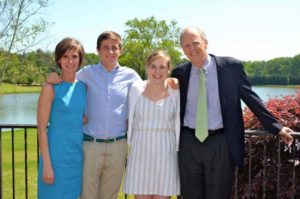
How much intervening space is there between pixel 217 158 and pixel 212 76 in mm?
679

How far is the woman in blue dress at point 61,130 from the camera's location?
3.13 meters

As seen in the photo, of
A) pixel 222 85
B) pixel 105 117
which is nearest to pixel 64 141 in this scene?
pixel 105 117

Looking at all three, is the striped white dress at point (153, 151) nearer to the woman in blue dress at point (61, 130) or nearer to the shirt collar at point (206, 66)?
the shirt collar at point (206, 66)

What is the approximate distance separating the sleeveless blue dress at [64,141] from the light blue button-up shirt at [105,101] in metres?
0.16

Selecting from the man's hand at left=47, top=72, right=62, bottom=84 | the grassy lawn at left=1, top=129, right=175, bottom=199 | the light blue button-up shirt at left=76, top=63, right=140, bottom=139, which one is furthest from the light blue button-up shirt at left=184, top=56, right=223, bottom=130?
the grassy lawn at left=1, top=129, right=175, bottom=199

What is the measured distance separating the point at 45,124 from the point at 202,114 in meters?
1.25

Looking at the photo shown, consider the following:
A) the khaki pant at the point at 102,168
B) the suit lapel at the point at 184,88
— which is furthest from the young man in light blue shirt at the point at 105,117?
the suit lapel at the point at 184,88

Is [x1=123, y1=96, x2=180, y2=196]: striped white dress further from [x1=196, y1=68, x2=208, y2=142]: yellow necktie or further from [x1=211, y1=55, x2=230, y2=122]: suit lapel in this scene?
[x1=211, y1=55, x2=230, y2=122]: suit lapel

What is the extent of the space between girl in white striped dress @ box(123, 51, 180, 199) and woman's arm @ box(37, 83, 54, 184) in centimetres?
68

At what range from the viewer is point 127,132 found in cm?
353

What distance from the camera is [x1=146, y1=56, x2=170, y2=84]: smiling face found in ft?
11.0

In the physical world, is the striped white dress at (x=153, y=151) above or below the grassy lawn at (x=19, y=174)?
above

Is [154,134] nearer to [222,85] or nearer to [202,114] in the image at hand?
[202,114]

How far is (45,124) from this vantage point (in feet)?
10.3
